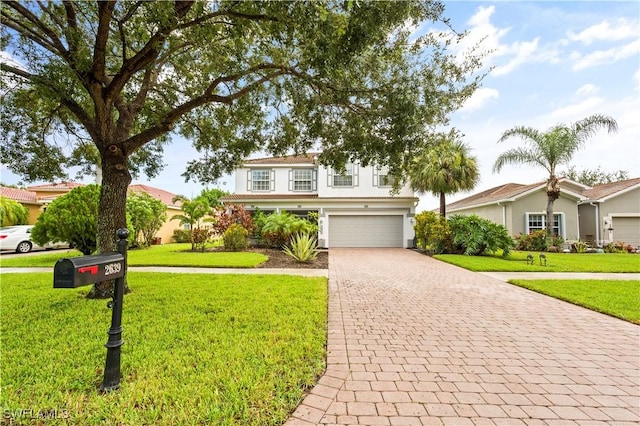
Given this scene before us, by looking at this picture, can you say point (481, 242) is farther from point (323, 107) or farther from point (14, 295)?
point (14, 295)

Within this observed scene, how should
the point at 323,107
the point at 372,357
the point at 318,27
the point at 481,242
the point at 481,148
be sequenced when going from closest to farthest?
the point at 372,357 < the point at 318,27 < the point at 323,107 < the point at 481,242 < the point at 481,148

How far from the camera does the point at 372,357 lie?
3.63 metres

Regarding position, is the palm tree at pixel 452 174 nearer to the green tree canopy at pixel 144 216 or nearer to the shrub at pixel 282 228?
the shrub at pixel 282 228

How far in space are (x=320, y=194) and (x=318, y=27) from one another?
1458cm

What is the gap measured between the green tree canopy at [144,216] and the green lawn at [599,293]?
17.2 meters

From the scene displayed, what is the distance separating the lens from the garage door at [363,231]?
18.9 metres

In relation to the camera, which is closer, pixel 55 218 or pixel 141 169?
pixel 141 169

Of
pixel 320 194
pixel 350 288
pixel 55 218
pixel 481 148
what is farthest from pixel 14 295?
pixel 481 148

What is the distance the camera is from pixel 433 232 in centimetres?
1523

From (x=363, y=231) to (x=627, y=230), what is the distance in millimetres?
17569

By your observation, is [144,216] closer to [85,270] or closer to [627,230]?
[85,270]

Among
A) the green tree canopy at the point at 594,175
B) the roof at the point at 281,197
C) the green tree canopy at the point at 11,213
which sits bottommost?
the green tree canopy at the point at 11,213

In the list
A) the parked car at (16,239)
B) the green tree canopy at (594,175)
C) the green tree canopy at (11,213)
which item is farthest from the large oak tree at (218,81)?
the green tree canopy at (594,175)

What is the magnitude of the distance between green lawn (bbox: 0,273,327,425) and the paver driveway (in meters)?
0.41
